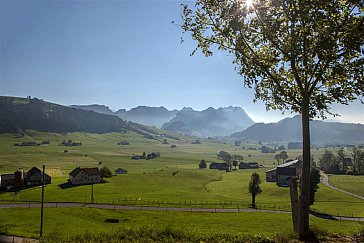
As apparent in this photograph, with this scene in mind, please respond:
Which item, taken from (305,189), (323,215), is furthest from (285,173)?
(305,189)

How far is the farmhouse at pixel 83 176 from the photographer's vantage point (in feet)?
397

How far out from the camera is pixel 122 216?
209 feet

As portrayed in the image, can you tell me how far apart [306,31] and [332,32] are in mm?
1098

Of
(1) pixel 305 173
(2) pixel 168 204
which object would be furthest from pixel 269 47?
(2) pixel 168 204

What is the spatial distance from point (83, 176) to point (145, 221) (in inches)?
2969

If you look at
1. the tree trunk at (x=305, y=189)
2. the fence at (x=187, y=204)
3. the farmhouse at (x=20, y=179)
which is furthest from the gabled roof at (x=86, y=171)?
the tree trunk at (x=305, y=189)

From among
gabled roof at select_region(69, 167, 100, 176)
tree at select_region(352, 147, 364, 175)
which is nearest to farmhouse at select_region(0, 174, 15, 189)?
gabled roof at select_region(69, 167, 100, 176)

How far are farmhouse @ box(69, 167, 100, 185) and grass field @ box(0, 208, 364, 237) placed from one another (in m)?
54.2

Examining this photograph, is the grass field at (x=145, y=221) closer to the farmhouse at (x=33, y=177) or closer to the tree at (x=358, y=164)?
the farmhouse at (x=33, y=177)

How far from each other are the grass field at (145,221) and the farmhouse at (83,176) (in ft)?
178

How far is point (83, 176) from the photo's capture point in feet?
407

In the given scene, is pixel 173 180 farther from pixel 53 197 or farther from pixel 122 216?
pixel 122 216

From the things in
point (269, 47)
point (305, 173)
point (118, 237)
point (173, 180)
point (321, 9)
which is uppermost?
point (321, 9)

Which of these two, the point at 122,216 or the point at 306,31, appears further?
the point at 122,216
